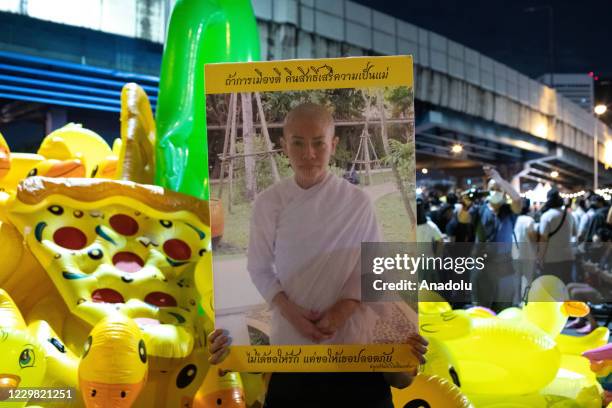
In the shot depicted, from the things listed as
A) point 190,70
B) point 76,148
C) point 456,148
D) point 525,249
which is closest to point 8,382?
point 190,70

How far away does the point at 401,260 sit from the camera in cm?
137

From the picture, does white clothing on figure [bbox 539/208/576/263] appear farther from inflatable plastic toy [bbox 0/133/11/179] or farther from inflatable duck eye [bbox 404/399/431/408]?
inflatable plastic toy [bbox 0/133/11/179]

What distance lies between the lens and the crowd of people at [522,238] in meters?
3.95

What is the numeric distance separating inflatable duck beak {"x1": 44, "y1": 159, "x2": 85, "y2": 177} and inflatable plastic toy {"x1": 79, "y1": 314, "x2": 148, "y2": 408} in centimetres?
145

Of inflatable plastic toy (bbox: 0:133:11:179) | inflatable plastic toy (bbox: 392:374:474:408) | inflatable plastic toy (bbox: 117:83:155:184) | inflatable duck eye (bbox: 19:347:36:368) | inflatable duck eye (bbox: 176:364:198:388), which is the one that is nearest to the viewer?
inflatable plastic toy (bbox: 392:374:474:408)

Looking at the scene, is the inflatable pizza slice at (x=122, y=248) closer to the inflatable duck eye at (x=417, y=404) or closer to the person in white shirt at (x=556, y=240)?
the inflatable duck eye at (x=417, y=404)

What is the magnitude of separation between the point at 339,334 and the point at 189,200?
4.90 feet

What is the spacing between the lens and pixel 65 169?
329 centimetres

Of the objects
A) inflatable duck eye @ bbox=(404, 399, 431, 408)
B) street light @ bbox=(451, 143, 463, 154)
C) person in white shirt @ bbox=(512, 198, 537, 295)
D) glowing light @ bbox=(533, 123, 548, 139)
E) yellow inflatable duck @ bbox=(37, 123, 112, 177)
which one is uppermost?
glowing light @ bbox=(533, 123, 548, 139)

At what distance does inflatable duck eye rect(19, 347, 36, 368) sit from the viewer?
86.3 inches

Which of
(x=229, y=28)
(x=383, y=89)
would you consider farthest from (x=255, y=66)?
(x=229, y=28)

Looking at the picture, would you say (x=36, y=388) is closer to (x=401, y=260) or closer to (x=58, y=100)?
(x=401, y=260)

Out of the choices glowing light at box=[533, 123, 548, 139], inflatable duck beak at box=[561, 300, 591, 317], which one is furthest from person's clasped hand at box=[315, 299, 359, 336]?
glowing light at box=[533, 123, 548, 139]

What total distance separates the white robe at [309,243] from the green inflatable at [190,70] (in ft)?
5.65
